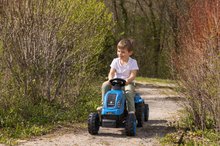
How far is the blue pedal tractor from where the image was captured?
8125 millimetres

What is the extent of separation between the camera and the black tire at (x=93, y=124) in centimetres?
812

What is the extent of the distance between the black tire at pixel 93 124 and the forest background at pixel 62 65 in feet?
2.83

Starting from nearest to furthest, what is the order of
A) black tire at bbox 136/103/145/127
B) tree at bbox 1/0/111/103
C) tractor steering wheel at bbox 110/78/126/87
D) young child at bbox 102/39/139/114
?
tractor steering wheel at bbox 110/78/126/87 → young child at bbox 102/39/139/114 → black tire at bbox 136/103/145/127 → tree at bbox 1/0/111/103

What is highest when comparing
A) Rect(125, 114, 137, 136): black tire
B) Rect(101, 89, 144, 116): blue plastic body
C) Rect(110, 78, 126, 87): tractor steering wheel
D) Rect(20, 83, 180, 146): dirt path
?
Rect(110, 78, 126, 87): tractor steering wheel

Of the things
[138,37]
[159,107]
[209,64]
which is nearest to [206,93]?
[209,64]

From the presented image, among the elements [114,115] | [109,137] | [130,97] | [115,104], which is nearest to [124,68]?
[130,97]

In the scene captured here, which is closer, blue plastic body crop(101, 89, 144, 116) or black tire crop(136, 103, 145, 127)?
blue plastic body crop(101, 89, 144, 116)

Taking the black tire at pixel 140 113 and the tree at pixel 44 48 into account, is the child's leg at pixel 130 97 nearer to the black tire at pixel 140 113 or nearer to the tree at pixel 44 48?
the black tire at pixel 140 113

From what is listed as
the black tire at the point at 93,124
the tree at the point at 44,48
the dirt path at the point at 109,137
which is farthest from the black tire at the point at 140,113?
the tree at the point at 44,48

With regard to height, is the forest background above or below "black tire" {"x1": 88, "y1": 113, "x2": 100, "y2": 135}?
above

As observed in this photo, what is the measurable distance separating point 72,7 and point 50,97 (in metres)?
1.86

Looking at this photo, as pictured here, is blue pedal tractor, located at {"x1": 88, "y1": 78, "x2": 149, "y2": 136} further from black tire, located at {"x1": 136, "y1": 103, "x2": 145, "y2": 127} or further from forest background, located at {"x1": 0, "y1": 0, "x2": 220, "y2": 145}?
forest background, located at {"x1": 0, "y1": 0, "x2": 220, "y2": 145}

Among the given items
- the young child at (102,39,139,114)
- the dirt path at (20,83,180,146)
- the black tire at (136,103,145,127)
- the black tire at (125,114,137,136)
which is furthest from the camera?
the black tire at (136,103,145,127)

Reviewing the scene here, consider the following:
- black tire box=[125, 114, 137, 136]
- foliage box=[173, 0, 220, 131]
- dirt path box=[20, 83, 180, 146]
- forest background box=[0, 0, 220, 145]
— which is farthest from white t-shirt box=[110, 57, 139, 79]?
black tire box=[125, 114, 137, 136]
